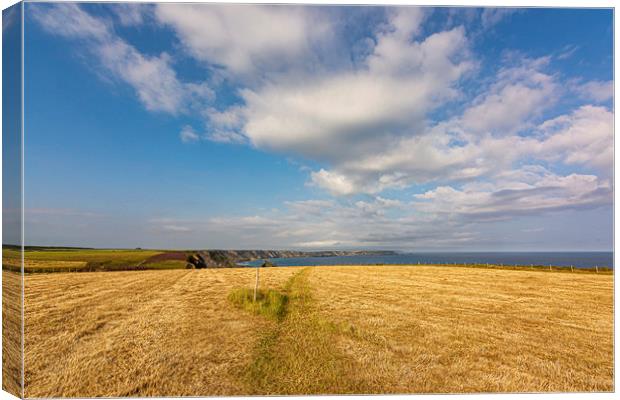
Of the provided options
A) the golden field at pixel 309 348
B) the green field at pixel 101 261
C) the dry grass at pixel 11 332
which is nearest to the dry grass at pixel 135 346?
the golden field at pixel 309 348

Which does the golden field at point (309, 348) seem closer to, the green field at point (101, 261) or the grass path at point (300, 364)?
the grass path at point (300, 364)

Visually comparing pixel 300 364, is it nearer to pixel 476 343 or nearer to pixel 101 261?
pixel 476 343

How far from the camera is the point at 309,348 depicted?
21.5ft

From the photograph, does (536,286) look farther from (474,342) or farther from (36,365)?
(36,365)

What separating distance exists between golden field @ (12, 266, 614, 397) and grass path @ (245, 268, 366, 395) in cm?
2

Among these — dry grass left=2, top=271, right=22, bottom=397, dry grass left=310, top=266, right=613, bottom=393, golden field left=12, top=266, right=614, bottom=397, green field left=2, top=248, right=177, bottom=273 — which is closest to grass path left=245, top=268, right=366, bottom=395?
golden field left=12, top=266, right=614, bottom=397

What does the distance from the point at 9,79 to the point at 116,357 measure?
5.88 meters

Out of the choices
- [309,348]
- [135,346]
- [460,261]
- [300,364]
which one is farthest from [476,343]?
[460,261]

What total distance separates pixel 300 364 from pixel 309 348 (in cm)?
72

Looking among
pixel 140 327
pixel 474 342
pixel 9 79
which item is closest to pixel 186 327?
pixel 140 327

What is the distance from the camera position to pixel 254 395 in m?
5.31

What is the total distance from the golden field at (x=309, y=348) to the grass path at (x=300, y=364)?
0.07 feet

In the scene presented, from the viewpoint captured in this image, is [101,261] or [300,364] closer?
[300,364]

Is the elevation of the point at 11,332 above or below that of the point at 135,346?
above
